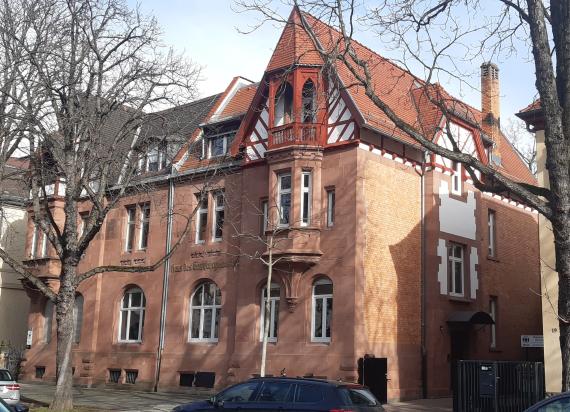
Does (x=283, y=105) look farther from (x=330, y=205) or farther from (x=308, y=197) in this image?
(x=330, y=205)

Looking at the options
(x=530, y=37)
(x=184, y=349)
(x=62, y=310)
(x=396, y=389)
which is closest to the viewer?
(x=530, y=37)

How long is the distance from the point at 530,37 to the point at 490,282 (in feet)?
57.6

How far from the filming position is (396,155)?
2497cm

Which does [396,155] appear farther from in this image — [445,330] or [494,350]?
[494,350]

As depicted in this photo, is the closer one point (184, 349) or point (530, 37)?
point (530, 37)

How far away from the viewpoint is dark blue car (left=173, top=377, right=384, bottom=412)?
39.4ft

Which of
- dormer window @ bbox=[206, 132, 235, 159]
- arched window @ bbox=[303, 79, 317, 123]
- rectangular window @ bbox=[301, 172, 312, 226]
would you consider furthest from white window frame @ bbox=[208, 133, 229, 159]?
rectangular window @ bbox=[301, 172, 312, 226]

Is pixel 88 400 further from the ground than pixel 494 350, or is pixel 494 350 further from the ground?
pixel 494 350

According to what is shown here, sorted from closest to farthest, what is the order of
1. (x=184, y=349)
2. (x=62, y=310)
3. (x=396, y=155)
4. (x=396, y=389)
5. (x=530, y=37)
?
(x=530, y=37)
(x=62, y=310)
(x=396, y=389)
(x=396, y=155)
(x=184, y=349)

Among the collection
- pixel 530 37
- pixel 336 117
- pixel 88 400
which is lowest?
pixel 88 400

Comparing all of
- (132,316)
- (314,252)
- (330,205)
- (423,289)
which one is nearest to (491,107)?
(423,289)

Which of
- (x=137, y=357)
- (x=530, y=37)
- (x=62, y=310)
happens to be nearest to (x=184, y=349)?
(x=137, y=357)

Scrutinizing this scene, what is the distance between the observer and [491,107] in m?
30.3

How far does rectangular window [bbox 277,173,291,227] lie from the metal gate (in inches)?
342
